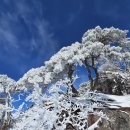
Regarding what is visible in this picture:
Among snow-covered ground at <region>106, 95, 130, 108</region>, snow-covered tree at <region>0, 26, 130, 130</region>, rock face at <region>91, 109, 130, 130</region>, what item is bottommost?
rock face at <region>91, 109, 130, 130</region>

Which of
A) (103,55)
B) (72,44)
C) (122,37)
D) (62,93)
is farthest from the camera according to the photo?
(122,37)

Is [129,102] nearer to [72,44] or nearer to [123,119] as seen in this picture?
[123,119]

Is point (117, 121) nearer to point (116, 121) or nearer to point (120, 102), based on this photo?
point (116, 121)

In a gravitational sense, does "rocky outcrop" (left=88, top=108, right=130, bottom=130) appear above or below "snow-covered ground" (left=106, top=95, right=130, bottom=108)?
below

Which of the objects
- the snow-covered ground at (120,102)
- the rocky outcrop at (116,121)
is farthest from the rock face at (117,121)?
the snow-covered ground at (120,102)

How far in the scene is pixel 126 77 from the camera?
32.2m

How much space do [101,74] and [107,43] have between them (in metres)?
4.27

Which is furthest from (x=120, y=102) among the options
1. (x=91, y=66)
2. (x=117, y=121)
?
(x=91, y=66)

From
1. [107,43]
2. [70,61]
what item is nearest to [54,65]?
[70,61]

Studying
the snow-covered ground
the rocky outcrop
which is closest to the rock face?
the rocky outcrop

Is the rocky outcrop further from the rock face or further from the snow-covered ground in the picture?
the snow-covered ground

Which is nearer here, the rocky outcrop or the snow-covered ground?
the rocky outcrop

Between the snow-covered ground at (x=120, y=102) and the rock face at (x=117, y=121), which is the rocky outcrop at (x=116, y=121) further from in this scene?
the snow-covered ground at (x=120, y=102)

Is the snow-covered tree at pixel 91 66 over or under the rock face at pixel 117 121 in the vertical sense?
over
